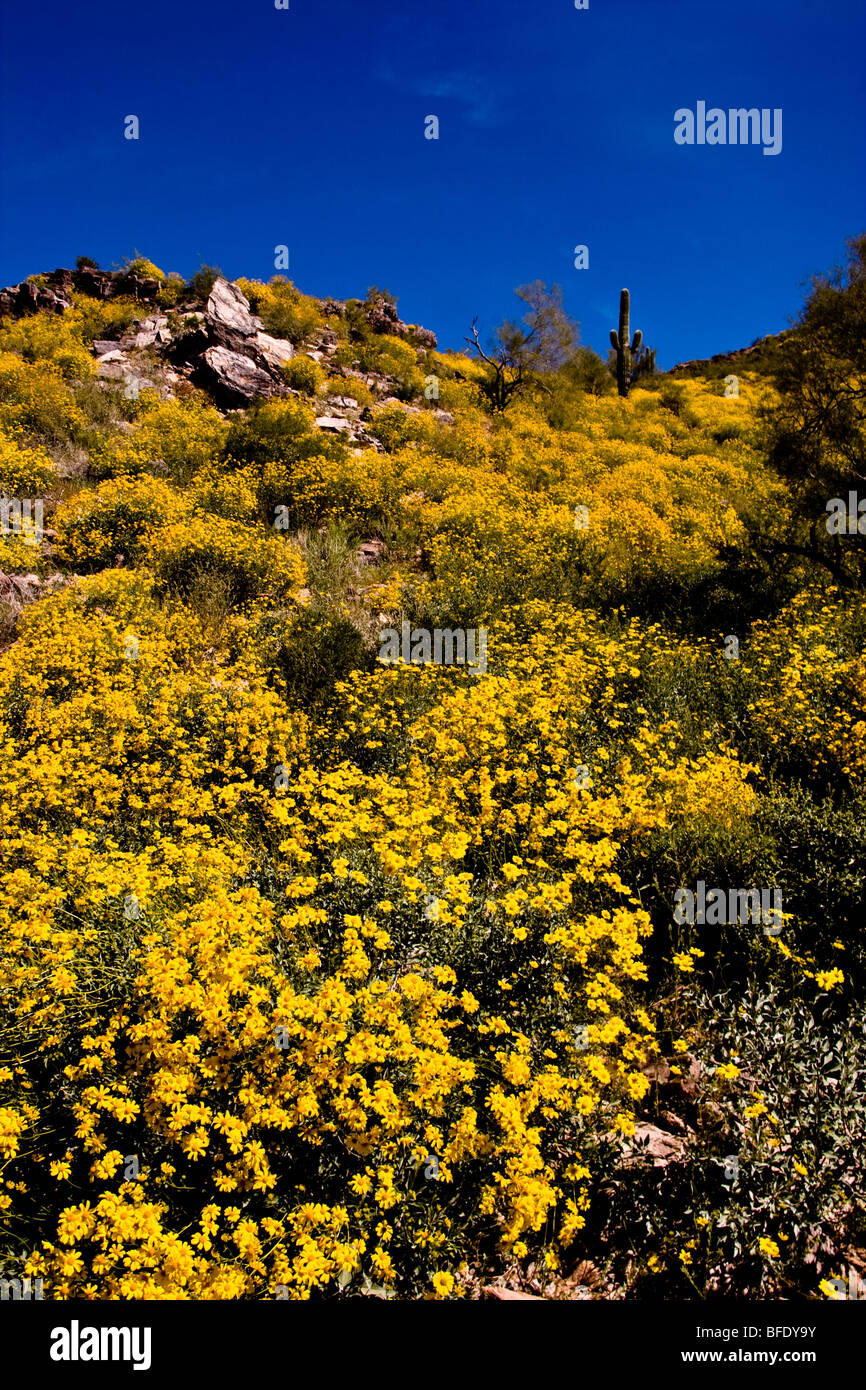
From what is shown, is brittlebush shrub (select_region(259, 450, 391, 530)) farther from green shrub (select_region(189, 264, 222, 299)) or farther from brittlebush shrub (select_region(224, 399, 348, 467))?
green shrub (select_region(189, 264, 222, 299))

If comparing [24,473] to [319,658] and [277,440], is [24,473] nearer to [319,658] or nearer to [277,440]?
[277,440]

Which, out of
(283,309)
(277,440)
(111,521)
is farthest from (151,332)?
(111,521)

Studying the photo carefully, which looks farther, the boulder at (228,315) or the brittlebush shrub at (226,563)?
the boulder at (228,315)

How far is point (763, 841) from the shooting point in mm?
4410

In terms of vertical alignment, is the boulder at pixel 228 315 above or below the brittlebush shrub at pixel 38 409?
above

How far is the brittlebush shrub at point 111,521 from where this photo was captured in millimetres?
10430

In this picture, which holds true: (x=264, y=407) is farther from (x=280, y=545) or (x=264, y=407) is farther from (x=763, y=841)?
(x=763, y=841)

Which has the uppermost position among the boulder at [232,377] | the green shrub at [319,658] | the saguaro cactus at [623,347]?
the saguaro cactus at [623,347]

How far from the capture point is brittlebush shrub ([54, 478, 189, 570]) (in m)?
10.4

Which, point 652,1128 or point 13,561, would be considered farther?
point 13,561

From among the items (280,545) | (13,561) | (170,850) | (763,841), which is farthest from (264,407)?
(763,841)

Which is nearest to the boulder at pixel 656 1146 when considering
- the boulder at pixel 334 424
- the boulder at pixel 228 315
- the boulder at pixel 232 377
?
the boulder at pixel 334 424

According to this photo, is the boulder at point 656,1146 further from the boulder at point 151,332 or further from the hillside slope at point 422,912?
the boulder at point 151,332
